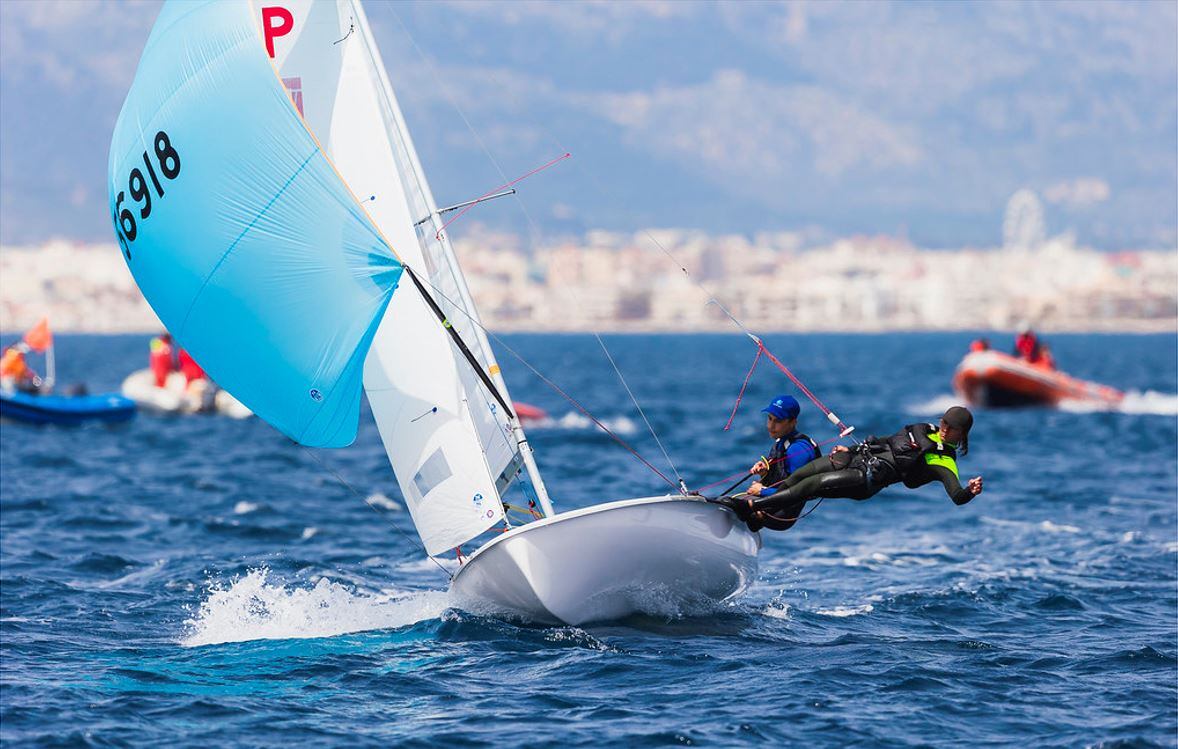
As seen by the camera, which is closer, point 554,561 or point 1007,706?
point 1007,706

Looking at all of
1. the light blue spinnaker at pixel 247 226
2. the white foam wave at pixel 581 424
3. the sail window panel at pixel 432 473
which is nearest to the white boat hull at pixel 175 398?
the white foam wave at pixel 581 424

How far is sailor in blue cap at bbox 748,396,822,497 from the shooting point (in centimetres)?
1174

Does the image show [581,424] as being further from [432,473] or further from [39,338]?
[432,473]

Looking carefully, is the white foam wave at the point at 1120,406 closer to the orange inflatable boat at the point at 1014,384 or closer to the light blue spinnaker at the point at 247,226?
the orange inflatable boat at the point at 1014,384

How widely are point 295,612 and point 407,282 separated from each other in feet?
9.73

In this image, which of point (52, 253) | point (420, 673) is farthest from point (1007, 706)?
point (52, 253)

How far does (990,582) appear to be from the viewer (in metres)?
14.7

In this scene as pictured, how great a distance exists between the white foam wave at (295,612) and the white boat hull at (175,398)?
2108 centimetres

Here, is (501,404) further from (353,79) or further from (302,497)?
(302,497)

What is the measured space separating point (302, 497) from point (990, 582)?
10.4m

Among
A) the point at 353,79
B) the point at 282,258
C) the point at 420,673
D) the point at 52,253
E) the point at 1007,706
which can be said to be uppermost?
the point at 52,253

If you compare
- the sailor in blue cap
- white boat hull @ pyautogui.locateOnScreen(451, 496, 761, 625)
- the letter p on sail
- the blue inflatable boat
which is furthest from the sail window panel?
the blue inflatable boat

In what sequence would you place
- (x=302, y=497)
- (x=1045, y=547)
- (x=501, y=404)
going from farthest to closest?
(x=302, y=497)
(x=1045, y=547)
(x=501, y=404)

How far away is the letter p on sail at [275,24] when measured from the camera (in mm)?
12023
